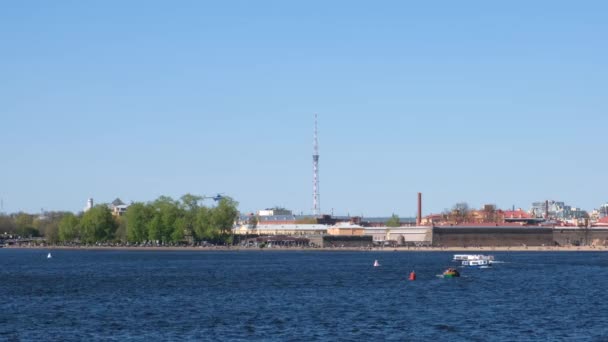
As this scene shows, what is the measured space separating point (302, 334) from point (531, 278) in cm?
5012

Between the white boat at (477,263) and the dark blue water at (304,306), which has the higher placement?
the white boat at (477,263)

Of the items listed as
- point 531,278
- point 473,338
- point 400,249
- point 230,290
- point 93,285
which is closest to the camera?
point 473,338

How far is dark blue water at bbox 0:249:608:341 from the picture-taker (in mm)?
51688

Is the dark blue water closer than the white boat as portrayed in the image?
Yes

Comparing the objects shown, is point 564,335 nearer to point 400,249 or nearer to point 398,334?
point 398,334

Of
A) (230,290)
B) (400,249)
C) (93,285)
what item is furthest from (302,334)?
(400,249)

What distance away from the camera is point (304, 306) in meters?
65.6

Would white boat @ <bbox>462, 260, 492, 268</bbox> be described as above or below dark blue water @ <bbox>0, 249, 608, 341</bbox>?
above

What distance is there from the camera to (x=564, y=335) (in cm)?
5078

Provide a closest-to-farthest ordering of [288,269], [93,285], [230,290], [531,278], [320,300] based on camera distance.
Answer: [320,300], [230,290], [93,285], [531,278], [288,269]

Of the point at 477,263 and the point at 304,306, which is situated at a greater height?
the point at 477,263

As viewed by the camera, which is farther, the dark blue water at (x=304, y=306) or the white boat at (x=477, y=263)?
the white boat at (x=477, y=263)

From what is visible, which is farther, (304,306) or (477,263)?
(477,263)

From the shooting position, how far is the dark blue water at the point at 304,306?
51.7 m
